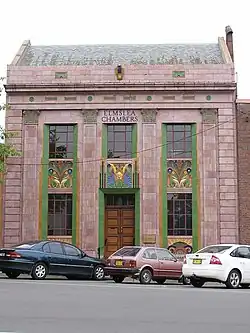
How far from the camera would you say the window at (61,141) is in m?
29.5

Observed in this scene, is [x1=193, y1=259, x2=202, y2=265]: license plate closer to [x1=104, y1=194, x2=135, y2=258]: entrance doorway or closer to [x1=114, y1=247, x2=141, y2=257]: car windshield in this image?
[x1=114, y1=247, x2=141, y2=257]: car windshield

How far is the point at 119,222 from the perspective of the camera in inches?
1155

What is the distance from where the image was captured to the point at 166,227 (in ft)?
94.0

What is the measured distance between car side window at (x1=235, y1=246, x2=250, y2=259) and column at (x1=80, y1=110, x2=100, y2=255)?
36.0ft

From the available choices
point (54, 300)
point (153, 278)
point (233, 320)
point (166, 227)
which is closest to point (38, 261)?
point (153, 278)

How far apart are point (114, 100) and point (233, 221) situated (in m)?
7.88

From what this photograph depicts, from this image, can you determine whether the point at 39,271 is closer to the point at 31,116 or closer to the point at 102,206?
the point at 102,206

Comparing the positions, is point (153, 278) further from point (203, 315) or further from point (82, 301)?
point (203, 315)

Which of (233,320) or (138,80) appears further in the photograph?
(138,80)

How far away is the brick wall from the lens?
28.6m

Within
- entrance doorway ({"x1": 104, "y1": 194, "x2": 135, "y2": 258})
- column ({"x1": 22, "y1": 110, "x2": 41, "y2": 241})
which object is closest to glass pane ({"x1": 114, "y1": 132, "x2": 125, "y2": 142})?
entrance doorway ({"x1": 104, "y1": 194, "x2": 135, "y2": 258})

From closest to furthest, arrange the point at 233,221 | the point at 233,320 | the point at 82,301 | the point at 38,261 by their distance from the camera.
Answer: the point at 233,320 < the point at 82,301 < the point at 38,261 < the point at 233,221

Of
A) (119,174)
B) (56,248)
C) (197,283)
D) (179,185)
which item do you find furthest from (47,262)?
(179,185)

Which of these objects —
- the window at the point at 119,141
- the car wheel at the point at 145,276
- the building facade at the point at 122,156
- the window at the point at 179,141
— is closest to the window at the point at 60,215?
the building facade at the point at 122,156
